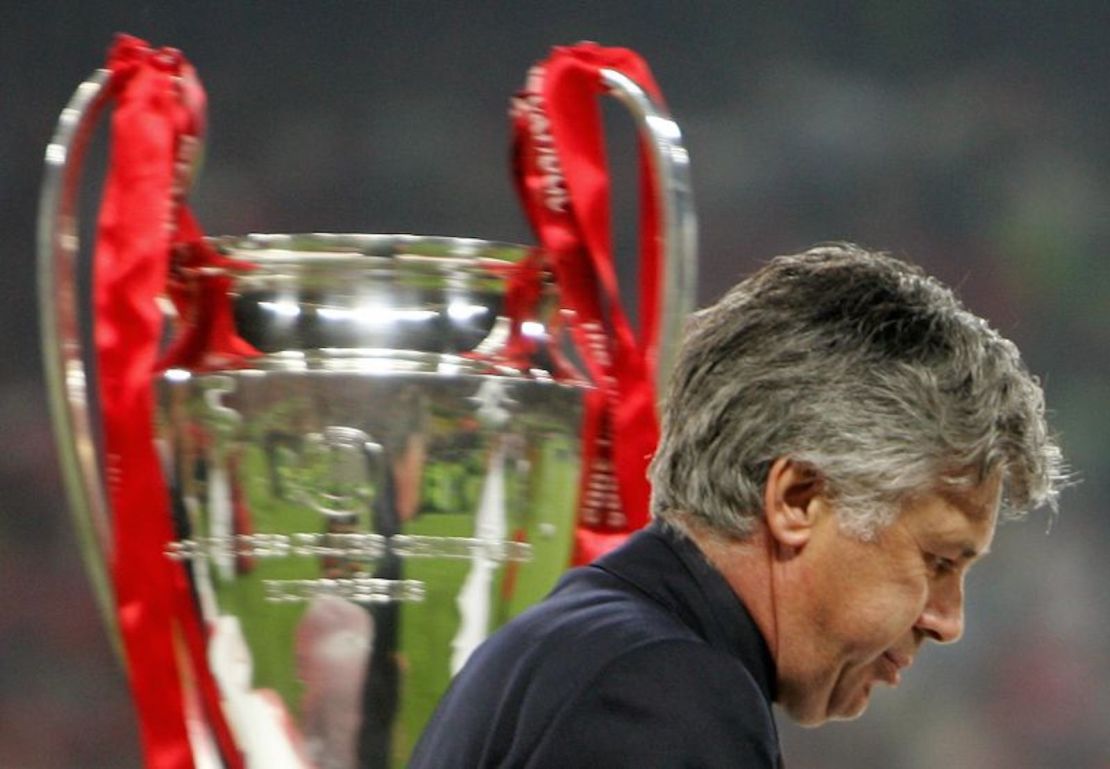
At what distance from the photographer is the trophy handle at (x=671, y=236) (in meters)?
1.44

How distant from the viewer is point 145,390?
1436 millimetres

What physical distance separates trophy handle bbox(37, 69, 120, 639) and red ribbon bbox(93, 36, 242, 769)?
16 millimetres

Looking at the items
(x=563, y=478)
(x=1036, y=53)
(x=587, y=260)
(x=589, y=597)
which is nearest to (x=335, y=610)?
(x=563, y=478)

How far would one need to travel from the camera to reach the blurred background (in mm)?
2080

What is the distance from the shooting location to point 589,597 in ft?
3.19

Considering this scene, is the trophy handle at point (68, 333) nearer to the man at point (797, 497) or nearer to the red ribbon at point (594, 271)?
the red ribbon at point (594, 271)

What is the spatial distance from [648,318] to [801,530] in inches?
21.6

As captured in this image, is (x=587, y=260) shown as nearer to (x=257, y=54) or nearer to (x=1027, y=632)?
(x=257, y=54)

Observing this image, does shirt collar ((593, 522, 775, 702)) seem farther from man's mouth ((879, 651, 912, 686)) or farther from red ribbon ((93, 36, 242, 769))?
red ribbon ((93, 36, 242, 769))

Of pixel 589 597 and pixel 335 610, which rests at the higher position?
pixel 589 597

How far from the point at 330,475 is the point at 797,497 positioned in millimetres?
479

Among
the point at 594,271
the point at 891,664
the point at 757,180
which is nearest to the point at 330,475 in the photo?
the point at 594,271

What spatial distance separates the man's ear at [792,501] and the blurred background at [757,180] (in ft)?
3.83

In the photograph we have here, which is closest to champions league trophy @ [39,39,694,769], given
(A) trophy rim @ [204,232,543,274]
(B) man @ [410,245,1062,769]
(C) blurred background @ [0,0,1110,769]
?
(A) trophy rim @ [204,232,543,274]
